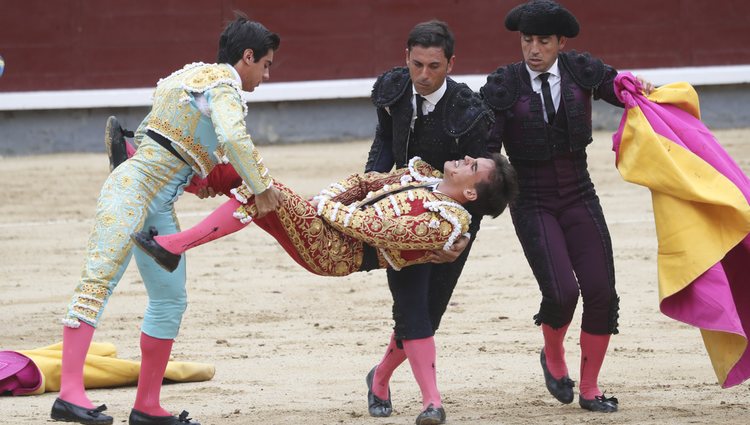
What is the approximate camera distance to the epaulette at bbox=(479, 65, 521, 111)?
168 inches

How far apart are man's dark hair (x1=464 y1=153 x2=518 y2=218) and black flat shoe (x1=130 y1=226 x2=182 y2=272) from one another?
854 millimetres

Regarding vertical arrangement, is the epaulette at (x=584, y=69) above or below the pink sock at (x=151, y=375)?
above

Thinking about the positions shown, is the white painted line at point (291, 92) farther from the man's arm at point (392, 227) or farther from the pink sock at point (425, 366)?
the man's arm at point (392, 227)

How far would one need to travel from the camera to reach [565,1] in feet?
37.2

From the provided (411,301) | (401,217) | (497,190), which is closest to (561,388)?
(411,301)

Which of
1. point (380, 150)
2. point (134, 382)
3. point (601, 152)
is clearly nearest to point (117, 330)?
point (134, 382)

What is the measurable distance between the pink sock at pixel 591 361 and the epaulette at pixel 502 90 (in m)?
0.76

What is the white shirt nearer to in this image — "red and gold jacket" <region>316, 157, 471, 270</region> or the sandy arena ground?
"red and gold jacket" <region>316, 157, 471, 270</region>

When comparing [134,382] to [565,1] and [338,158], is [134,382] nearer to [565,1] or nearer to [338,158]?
[338,158]

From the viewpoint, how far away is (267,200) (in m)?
3.70

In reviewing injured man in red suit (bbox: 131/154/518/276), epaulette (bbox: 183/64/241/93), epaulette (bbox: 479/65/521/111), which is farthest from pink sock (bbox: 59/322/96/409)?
epaulette (bbox: 479/65/521/111)

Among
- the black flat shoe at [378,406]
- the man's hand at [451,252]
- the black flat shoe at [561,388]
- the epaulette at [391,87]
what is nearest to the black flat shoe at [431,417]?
the black flat shoe at [378,406]

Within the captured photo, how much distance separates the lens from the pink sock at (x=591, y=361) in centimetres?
430

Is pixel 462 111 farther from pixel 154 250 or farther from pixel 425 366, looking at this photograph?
pixel 154 250
